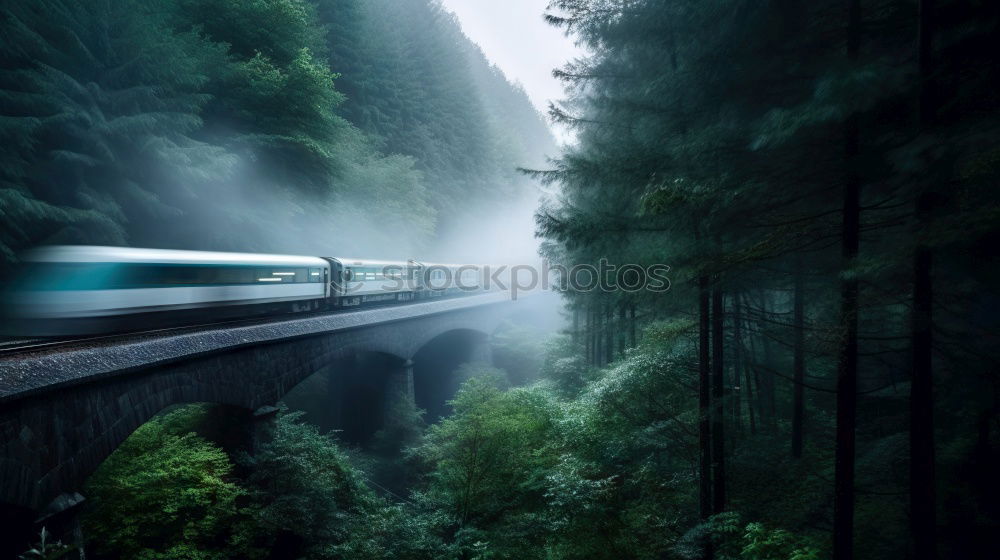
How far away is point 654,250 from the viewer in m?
7.41

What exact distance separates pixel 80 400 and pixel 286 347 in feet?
17.6

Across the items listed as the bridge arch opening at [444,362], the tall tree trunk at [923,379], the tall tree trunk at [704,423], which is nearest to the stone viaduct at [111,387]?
the tall tree trunk at [704,423]

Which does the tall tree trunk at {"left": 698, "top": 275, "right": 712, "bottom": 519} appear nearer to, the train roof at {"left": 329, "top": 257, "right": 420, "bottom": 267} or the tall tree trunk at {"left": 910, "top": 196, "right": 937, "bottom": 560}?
the tall tree trunk at {"left": 910, "top": 196, "right": 937, "bottom": 560}

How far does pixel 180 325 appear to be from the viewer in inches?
453

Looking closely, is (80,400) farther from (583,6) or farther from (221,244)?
(221,244)

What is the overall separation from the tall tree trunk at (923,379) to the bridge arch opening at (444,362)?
73.8ft

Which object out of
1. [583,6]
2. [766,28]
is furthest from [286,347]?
[766,28]

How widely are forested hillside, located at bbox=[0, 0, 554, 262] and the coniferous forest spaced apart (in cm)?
10

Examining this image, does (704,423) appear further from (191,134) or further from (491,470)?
(191,134)

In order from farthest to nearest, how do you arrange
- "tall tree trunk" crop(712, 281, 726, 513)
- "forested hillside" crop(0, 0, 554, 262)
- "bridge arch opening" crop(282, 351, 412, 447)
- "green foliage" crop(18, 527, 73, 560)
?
"bridge arch opening" crop(282, 351, 412, 447) < "forested hillside" crop(0, 0, 554, 262) < "tall tree trunk" crop(712, 281, 726, 513) < "green foliage" crop(18, 527, 73, 560)

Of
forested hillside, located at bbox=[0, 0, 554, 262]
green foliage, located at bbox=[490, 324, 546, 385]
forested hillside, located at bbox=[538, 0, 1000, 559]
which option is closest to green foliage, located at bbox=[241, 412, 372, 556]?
forested hillside, located at bbox=[538, 0, 1000, 559]

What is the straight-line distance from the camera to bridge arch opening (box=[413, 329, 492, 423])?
27.5m

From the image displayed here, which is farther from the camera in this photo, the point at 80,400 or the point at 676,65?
the point at 676,65

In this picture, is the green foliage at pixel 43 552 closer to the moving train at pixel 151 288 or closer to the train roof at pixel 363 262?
the moving train at pixel 151 288
